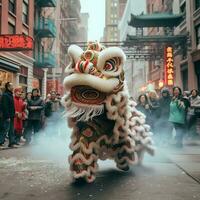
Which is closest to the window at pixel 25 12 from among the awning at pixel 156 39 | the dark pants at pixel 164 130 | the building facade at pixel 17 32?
the building facade at pixel 17 32

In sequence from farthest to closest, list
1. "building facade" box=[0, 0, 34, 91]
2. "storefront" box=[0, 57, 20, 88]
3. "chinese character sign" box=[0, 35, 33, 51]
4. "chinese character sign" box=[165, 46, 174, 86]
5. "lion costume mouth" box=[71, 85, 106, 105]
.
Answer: "chinese character sign" box=[165, 46, 174, 86] → "building facade" box=[0, 0, 34, 91] → "storefront" box=[0, 57, 20, 88] → "chinese character sign" box=[0, 35, 33, 51] → "lion costume mouth" box=[71, 85, 106, 105]

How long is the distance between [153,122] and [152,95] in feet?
3.16

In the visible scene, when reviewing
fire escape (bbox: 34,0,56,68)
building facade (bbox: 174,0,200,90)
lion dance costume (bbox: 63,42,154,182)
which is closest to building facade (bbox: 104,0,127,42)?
fire escape (bbox: 34,0,56,68)

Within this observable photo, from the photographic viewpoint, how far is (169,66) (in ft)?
92.7

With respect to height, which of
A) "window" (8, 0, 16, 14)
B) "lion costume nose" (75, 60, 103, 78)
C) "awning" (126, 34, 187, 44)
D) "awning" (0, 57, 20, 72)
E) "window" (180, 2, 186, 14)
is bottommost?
"lion costume nose" (75, 60, 103, 78)

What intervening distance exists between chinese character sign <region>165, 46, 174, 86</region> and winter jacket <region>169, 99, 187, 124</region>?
58.3ft

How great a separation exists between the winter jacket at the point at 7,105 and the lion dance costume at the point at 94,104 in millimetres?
5090

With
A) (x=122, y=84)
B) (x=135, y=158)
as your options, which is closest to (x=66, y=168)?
(x=135, y=158)

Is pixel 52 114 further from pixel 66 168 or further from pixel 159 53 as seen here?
pixel 159 53

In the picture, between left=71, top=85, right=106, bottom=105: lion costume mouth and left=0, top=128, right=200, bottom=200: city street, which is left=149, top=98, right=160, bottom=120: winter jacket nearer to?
left=0, top=128, right=200, bottom=200: city street

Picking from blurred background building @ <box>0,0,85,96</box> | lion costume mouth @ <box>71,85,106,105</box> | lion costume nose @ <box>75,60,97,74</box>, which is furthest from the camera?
blurred background building @ <box>0,0,85,96</box>

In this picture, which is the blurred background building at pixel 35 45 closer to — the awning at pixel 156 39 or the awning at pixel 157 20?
the awning at pixel 156 39

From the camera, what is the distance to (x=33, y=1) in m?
29.0

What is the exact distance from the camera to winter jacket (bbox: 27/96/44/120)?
1137 cm
